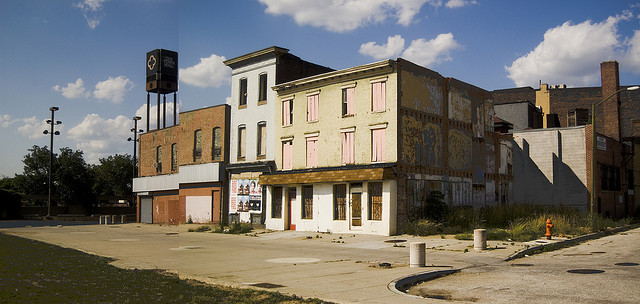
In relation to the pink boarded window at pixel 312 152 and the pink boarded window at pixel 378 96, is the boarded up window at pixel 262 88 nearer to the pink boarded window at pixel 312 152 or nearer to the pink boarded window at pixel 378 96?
the pink boarded window at pixel 312 152

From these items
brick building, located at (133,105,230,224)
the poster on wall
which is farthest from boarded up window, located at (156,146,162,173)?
the poster on wall

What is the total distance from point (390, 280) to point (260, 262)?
18.2 feet

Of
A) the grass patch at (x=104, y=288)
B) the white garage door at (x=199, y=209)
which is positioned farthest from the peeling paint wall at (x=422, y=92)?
the grass patch at (x=104, y=288)

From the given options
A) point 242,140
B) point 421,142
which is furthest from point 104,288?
point 242,140

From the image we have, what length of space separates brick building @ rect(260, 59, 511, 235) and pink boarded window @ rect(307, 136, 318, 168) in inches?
2.4

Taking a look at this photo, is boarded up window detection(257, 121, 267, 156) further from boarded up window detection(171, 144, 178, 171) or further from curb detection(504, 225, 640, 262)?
curb detection(504, 225, 640, 262)

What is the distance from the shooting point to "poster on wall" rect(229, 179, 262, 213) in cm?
3506

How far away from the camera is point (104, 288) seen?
10.0m

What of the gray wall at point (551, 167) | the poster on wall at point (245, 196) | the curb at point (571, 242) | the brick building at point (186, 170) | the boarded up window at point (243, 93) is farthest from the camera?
the brick building at point (186, 170)

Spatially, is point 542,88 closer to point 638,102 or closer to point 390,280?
point 638,102

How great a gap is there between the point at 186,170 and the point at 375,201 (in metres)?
19.3

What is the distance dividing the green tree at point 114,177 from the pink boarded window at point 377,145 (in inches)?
2291

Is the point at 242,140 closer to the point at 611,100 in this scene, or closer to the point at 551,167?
the point at 551,167

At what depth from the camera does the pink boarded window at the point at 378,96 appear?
2831cm
